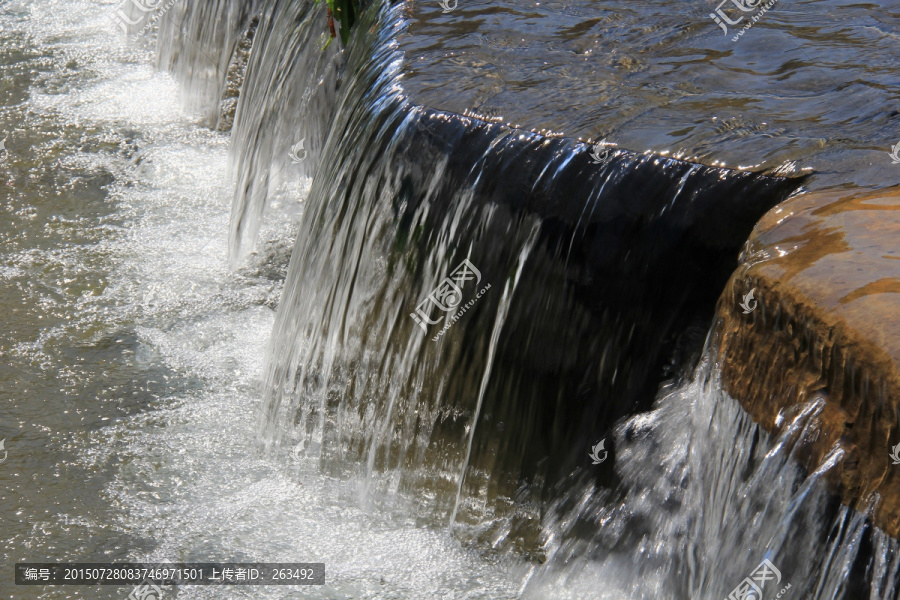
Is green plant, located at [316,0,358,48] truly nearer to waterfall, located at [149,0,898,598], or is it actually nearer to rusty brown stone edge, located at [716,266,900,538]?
waterfall, located at [149,0,898,598]

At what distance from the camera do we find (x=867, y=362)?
1.95 metres

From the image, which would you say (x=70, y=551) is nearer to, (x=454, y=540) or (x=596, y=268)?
(x=454, y=540)

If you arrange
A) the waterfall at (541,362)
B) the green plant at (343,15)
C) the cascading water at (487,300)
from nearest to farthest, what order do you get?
the waterfall at (541,362) < the cascading water at (487,300) < the green plant at (343,15)

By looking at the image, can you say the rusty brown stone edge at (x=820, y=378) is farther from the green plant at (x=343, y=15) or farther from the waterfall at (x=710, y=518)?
the green plant at (x=343, y=15)

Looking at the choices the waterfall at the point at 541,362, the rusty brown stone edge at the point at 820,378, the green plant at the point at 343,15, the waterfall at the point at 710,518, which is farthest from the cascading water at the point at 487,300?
the green plant at the point at 343,15

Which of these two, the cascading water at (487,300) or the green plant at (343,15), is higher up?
the green plant at (343,15)

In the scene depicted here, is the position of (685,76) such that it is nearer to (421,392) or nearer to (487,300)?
(487,300)

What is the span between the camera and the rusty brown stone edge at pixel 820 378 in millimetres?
1938

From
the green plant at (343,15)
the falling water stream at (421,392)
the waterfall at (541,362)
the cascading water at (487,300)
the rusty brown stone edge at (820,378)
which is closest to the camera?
the rusty brown stone edge at (820,378)

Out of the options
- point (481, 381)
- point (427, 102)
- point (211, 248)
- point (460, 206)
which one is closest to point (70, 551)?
point (481, 381)

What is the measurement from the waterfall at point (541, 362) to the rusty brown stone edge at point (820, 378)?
55 millimetres

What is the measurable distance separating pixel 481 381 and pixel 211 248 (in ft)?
9.22

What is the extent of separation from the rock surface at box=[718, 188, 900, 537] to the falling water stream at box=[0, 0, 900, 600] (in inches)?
2.8

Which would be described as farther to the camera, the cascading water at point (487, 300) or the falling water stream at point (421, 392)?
the cascading water at point (487, 300)
